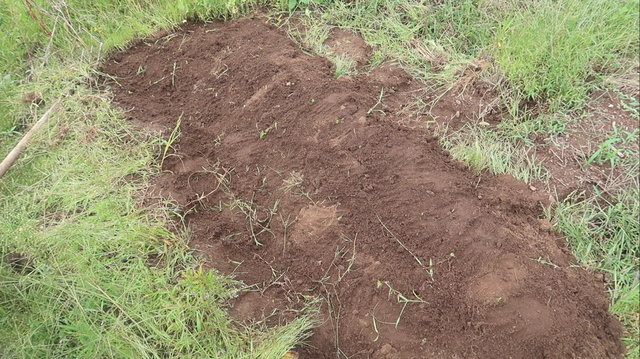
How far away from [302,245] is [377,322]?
1.80 feet

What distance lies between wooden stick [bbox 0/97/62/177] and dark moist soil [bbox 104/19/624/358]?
472 millimetres

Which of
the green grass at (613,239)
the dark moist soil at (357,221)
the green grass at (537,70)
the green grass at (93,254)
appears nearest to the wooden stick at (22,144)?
the green grass at (93,254)

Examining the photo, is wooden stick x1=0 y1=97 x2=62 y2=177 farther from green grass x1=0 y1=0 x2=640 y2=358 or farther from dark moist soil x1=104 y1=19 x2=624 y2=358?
dark moist soil x1=104 y1=19 x2=624 y2=358

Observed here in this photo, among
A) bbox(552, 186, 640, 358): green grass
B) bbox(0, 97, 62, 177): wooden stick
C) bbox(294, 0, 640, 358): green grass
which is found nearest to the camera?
bbox(552, 186, 640, 358): green grass

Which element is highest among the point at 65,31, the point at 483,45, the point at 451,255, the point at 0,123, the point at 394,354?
the point at 65,31

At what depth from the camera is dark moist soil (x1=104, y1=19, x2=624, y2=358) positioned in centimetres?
197

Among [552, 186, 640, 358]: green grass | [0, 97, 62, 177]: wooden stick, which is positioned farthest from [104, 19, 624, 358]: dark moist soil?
[0, 97, 62, 177]: wooden stick

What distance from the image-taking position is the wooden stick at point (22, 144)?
2.85m

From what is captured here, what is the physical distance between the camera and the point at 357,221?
231cm

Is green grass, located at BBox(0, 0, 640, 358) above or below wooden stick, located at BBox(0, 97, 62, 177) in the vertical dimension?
below

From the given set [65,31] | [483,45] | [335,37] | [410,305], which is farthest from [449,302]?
[65,31]

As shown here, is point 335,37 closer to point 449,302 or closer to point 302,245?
point 302,245

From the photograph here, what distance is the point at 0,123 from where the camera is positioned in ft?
10.4

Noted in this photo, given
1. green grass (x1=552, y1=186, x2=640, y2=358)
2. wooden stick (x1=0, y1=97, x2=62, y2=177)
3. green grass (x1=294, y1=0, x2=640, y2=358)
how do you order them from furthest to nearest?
wooden stick (x1=0, y1=97, x2=62, y2=177), green grass (x1=294, y1=0, x2=640, y2=358), green grass (x1=552, y1=186, x2=640, y2=358)
